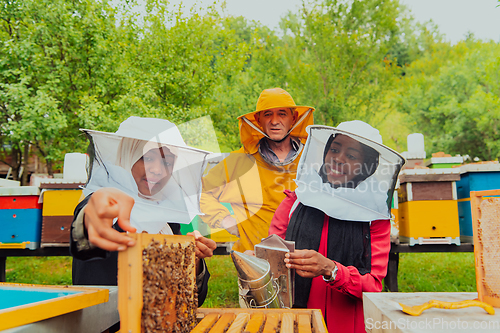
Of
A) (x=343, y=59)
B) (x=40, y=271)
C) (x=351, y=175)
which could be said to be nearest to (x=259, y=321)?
(x=351, y=175)

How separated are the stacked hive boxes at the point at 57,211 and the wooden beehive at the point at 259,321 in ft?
11.5

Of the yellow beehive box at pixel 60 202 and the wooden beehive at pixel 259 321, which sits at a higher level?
the yellow beehive box at pixel 60 202

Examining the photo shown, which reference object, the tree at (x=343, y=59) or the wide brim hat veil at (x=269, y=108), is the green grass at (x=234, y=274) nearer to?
the wide brim hat veil at (x=269, y=108)

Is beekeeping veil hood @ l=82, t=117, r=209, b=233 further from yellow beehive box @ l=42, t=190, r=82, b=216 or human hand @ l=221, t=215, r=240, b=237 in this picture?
yellow beehive box @ l=42, t=190, r=82, b=216

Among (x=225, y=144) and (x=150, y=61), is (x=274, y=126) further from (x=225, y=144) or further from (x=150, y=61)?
(x=150, y=61)

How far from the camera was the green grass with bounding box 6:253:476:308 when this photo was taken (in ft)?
18.2

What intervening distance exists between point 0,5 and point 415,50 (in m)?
33.1

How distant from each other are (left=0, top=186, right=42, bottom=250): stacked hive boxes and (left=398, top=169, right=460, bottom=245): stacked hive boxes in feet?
15.0

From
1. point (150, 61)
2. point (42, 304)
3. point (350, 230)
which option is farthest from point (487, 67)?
point (42, 304)

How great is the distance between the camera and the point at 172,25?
37.2ft

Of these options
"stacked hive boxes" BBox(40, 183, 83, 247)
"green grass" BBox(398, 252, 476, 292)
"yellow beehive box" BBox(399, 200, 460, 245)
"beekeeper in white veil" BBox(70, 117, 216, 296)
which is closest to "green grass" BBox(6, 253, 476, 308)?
"green grass" BBox(398, 252, 476, 292)

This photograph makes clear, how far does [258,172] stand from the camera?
3.32 m

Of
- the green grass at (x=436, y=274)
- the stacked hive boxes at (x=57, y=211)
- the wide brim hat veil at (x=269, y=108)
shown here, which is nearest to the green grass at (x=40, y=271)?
the stacked hive boxes at (x=57, y=211)

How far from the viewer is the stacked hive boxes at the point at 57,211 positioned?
4.29m
